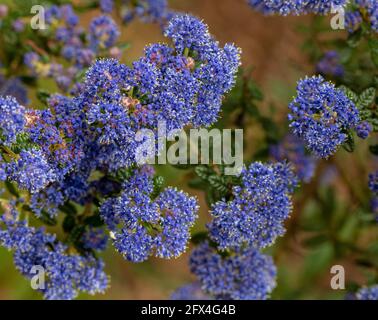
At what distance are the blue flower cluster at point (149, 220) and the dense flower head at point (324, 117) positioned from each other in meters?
0.65

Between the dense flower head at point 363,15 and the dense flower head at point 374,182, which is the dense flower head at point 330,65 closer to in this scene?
the dense flower head at point 363,15

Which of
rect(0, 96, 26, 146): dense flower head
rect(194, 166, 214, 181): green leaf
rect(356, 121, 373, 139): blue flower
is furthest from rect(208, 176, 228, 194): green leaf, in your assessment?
rect(0, 96, 26, 146): dense flower head

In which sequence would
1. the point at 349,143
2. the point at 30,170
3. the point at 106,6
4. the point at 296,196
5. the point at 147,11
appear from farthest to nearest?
1. the point at 296,196
2. the point at 147,11
3. the point at 106,6
4. the point at 349,143
5. the point at 30,170

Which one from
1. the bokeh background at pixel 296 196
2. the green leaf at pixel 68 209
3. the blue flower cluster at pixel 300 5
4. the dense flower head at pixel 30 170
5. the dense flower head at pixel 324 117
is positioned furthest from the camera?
the bokeh background at pixel 296 196

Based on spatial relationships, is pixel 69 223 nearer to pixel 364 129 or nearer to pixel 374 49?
pixel 364 129

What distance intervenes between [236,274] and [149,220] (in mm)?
768

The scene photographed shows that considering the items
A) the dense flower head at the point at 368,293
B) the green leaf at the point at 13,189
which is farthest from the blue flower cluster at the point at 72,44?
the dense flower head at the point at 368,293

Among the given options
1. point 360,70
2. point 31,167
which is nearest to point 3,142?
point 31,167

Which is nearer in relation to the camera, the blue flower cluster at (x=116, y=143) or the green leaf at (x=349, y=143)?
the blue flower cluster at (x=116, y=143)

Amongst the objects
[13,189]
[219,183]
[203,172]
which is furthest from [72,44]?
[219,183]

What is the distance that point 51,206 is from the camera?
3.16 metres

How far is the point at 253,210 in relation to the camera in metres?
2.96

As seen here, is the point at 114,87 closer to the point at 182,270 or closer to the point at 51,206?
the point at 51,206

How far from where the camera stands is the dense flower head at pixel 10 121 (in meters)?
2.68
